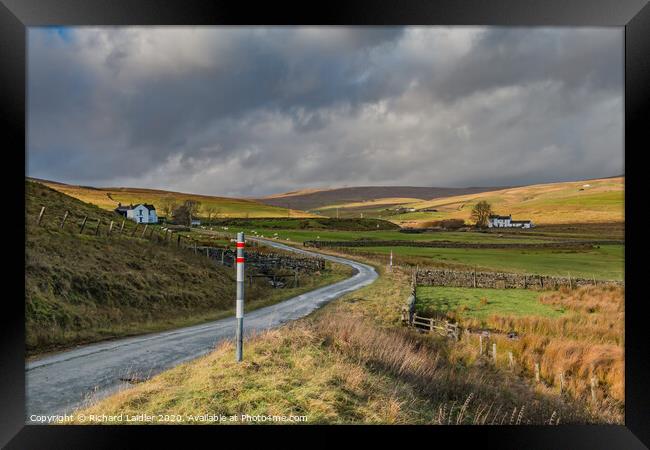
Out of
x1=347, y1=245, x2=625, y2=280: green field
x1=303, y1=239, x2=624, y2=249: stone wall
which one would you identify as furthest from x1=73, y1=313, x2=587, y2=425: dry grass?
x1=303, y1=239, x2=624, y2=249: stone wall

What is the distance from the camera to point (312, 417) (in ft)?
10.9

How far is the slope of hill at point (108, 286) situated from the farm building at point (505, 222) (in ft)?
22.6

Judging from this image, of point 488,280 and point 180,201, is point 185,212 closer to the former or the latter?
point 180,201

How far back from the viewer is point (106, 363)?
168 inches

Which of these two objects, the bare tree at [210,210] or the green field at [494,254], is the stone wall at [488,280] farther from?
the bare tree at [210,210]

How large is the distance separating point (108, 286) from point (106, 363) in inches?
145

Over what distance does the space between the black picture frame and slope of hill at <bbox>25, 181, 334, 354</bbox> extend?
0.94 metres

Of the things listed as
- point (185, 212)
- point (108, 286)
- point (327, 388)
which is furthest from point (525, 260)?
point (108, 286)

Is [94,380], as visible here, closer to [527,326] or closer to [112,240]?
[112,240]

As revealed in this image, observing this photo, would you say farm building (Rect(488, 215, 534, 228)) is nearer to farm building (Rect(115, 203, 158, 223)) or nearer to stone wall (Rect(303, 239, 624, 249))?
stone wall (Rect(303, 239, 624, 249))

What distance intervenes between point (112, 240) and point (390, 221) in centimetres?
967

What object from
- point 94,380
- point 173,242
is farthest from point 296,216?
point 94,380

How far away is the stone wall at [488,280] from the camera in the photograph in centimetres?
1193

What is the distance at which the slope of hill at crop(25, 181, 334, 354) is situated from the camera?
555 cm
